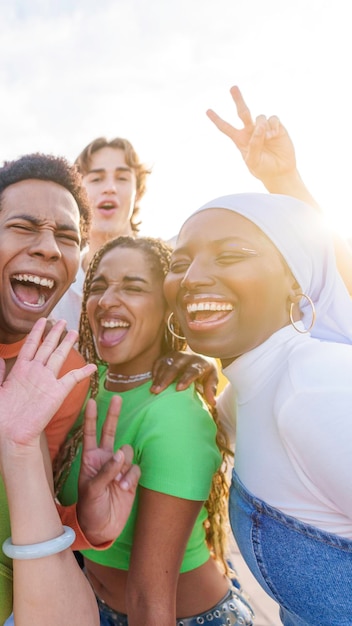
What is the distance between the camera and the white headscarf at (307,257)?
1590 mm

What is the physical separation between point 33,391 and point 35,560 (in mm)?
433

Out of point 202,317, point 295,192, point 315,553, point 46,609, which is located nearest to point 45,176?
point 202,317

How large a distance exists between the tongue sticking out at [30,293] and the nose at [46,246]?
16cm

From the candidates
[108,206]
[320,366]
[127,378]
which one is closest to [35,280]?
[127,378]

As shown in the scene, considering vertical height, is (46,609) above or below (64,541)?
below

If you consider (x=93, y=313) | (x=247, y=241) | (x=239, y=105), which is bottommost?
(x=93, y=313)

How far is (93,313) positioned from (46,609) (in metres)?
1.42

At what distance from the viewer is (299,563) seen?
54.1 inches

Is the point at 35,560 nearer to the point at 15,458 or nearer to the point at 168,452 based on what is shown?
the point at 15,458

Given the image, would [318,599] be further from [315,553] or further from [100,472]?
[100,472]

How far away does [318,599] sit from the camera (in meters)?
1.36

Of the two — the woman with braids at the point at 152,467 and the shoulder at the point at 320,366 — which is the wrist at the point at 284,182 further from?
the shoulder at the point at 320,366

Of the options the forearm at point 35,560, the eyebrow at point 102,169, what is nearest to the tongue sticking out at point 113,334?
the forearm at point 35,560

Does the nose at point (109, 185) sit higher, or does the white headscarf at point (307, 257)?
the nose at point (109, 185)
